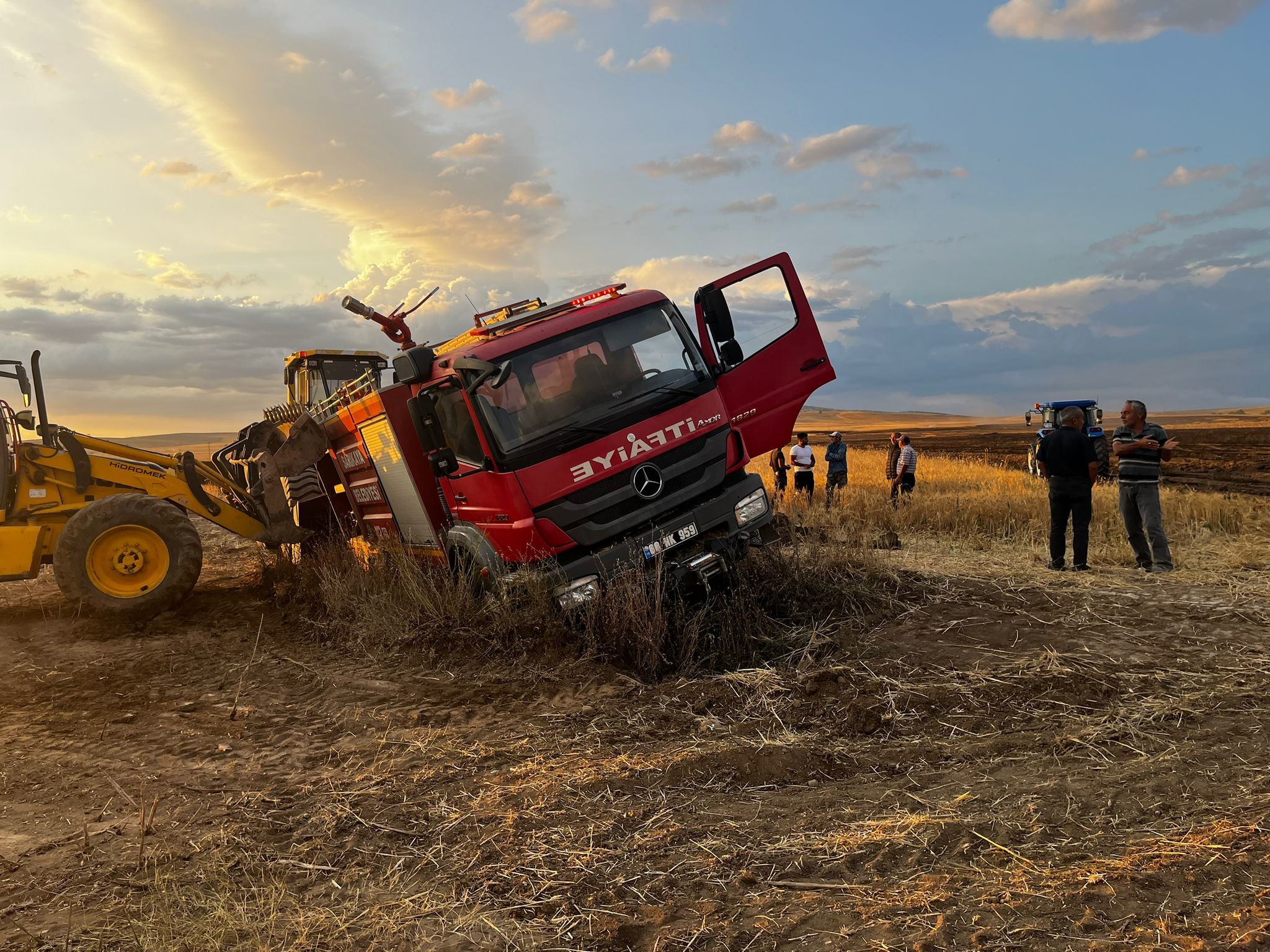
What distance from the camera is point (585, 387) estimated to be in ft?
22.7

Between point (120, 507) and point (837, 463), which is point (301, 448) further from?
point (837, 463)

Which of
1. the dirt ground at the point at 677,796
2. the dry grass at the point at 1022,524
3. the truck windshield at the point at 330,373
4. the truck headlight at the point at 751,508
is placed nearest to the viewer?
the dirt ground at the point at 677,796

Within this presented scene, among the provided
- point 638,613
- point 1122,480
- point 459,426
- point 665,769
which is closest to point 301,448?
point 459,426

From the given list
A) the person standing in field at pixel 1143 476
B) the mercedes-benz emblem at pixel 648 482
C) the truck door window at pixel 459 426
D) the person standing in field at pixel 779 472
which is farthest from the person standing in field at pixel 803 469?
the truck door window at pixel 459 426

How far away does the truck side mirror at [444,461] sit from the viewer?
7184 mm

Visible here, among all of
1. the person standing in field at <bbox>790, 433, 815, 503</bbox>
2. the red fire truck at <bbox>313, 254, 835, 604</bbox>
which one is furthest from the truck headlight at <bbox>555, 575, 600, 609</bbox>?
the person standing in field at <bbox>790, 433, 815, 503</bbox>

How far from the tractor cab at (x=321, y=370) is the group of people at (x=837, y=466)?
751cm

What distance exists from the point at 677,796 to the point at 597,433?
10.5 ft

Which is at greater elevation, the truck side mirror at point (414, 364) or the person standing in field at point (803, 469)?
the truck side mirror at point (414, 364)

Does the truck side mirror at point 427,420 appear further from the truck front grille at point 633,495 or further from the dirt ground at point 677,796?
the dirt ground at point 677,796

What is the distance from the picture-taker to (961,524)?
1321cm

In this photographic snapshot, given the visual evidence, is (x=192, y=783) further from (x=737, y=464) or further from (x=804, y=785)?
(x=737, y=464)

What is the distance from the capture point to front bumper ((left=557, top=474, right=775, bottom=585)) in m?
6.60

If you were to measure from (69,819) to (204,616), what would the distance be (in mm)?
5379
